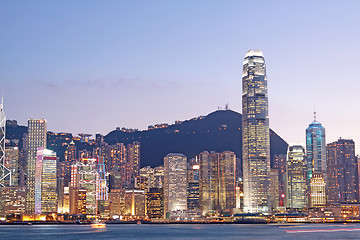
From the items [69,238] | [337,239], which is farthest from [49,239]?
[337,239]

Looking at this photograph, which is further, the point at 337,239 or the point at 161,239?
the point at 161,239

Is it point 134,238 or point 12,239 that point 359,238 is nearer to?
point 134,238

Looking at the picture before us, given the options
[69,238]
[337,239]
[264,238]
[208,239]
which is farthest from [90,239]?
[337,239]

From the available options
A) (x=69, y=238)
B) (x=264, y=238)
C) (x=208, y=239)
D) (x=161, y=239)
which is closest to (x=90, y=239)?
(x=69, y=238)

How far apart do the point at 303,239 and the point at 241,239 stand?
49.8 feet

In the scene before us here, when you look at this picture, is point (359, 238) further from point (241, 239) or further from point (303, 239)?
point (241, 239)

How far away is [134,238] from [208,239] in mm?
20993

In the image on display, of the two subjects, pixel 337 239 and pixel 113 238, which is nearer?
pixel 337 239

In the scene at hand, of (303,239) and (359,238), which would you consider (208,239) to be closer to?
(303,239)

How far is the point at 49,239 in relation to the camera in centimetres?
15650

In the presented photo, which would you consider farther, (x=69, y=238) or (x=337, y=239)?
(x=69, y=238)

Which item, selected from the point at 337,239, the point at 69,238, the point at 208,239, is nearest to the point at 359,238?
the point at 337,239

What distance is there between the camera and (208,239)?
156 metres

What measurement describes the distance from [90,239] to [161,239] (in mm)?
17751
